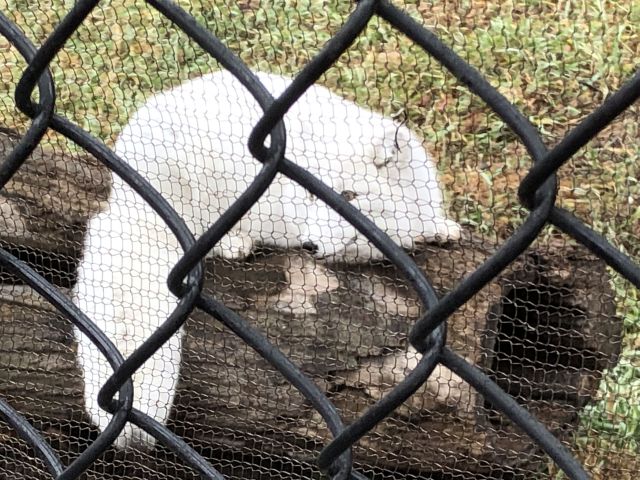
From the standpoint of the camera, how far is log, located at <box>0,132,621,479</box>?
5.03 feet

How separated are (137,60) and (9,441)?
883 millimetres

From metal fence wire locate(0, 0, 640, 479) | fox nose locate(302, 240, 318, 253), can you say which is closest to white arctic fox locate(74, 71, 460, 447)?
fox nose locate(302, 240, 318, 253)

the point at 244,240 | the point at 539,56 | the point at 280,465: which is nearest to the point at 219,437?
the point at 280,465

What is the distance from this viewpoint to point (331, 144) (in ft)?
5.98

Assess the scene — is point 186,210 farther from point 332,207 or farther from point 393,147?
point 332,207

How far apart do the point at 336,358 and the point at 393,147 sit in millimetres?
686

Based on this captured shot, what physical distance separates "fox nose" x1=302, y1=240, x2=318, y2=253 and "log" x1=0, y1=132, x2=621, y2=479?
0.07 meters

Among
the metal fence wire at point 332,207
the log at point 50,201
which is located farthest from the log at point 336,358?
the metal fence wire at point 332,207

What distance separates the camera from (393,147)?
2.00m

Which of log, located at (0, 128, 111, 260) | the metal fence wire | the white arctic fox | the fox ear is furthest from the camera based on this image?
the fox ear

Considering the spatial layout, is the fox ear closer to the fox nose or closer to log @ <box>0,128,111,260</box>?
the fox nose

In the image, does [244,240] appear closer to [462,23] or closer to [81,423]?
[81,423]

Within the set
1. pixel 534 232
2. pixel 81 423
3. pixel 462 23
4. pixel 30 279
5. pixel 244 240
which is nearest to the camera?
pixel 534 232

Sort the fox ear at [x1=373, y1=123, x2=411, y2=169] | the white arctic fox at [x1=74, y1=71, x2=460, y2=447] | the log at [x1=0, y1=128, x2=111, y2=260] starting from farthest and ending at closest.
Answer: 1. the fox ear at [x1=373, y1=123, x2=411, y2=169]
2. the log at [x1=0, y1=128, x2=111, y2=260]
3. the white arctic fox at [x1=74, y1=71, x2=460, y2=447]
